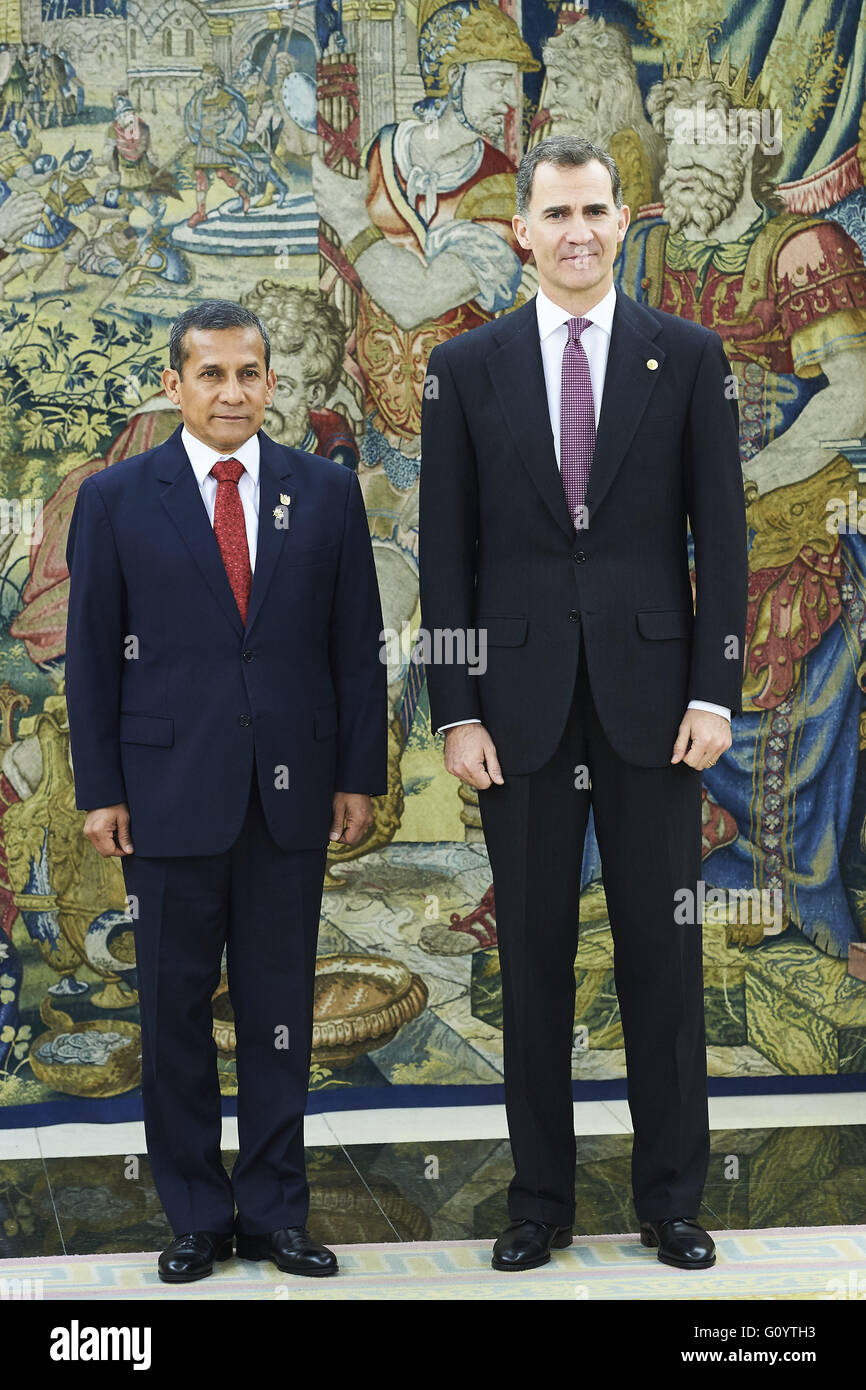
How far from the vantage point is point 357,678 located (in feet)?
12.1

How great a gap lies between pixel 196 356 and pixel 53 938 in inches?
81.4

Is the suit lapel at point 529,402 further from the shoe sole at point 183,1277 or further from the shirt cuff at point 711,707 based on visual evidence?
the shoe sole at point 183,1277

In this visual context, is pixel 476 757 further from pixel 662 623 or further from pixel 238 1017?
pixel 238 1017

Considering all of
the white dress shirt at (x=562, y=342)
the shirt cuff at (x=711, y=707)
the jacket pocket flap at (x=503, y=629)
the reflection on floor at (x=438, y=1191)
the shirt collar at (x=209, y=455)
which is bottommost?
the reflection on floor at (x=438, y=1191)

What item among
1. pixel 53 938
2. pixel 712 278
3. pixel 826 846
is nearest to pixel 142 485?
pixel 53 938

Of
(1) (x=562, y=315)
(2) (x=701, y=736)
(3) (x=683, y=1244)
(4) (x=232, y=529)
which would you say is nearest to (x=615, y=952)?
(2) (x=701, y=736)

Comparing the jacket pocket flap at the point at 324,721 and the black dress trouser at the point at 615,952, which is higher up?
the jacket pocket flap at the point at 324,721

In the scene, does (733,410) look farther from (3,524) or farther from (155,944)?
(3,524)

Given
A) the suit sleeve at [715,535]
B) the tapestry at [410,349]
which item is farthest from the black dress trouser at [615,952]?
the tapestry at [410,349]

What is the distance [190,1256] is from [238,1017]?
504mm

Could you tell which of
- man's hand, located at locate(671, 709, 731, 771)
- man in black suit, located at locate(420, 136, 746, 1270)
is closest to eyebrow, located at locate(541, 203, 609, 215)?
man in black suit, located at locate(420, 136, 746, 1270)

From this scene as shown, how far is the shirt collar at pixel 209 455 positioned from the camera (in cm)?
360

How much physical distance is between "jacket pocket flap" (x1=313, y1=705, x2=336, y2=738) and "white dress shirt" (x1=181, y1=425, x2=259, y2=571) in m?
0.35

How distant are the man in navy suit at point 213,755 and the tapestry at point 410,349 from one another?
1.31 metres
